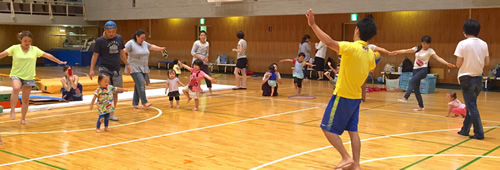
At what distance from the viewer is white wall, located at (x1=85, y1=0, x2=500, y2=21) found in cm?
1666

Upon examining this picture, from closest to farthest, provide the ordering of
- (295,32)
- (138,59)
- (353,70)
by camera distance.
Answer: (353,70) → (138,59) → (295,32)

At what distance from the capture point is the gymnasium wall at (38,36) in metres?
28.8

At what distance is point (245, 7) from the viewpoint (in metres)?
21.4

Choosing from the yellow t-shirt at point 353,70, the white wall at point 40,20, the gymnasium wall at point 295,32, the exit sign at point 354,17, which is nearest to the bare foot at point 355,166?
the yellow t-shirt at point 353,70

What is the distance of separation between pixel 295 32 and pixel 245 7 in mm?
2353

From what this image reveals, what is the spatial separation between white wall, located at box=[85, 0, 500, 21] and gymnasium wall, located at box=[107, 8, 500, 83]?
139 centimetres

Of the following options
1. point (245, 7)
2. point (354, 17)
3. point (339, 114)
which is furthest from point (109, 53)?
point (245, 7)

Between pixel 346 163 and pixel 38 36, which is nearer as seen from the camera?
pixel 346 163

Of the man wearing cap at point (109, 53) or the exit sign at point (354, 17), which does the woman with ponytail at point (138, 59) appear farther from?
the exit sign at point (354, 17)

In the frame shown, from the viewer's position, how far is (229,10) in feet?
72.1

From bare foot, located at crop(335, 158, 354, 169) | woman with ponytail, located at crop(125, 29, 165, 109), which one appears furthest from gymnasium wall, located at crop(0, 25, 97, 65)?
bare foot, located at crop(335, 158, 354, 169)

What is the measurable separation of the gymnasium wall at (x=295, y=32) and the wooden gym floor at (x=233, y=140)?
6.77m

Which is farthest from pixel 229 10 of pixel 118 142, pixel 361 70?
pixel 361 70

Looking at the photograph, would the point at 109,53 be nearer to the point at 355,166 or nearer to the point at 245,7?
the point at 355,166
